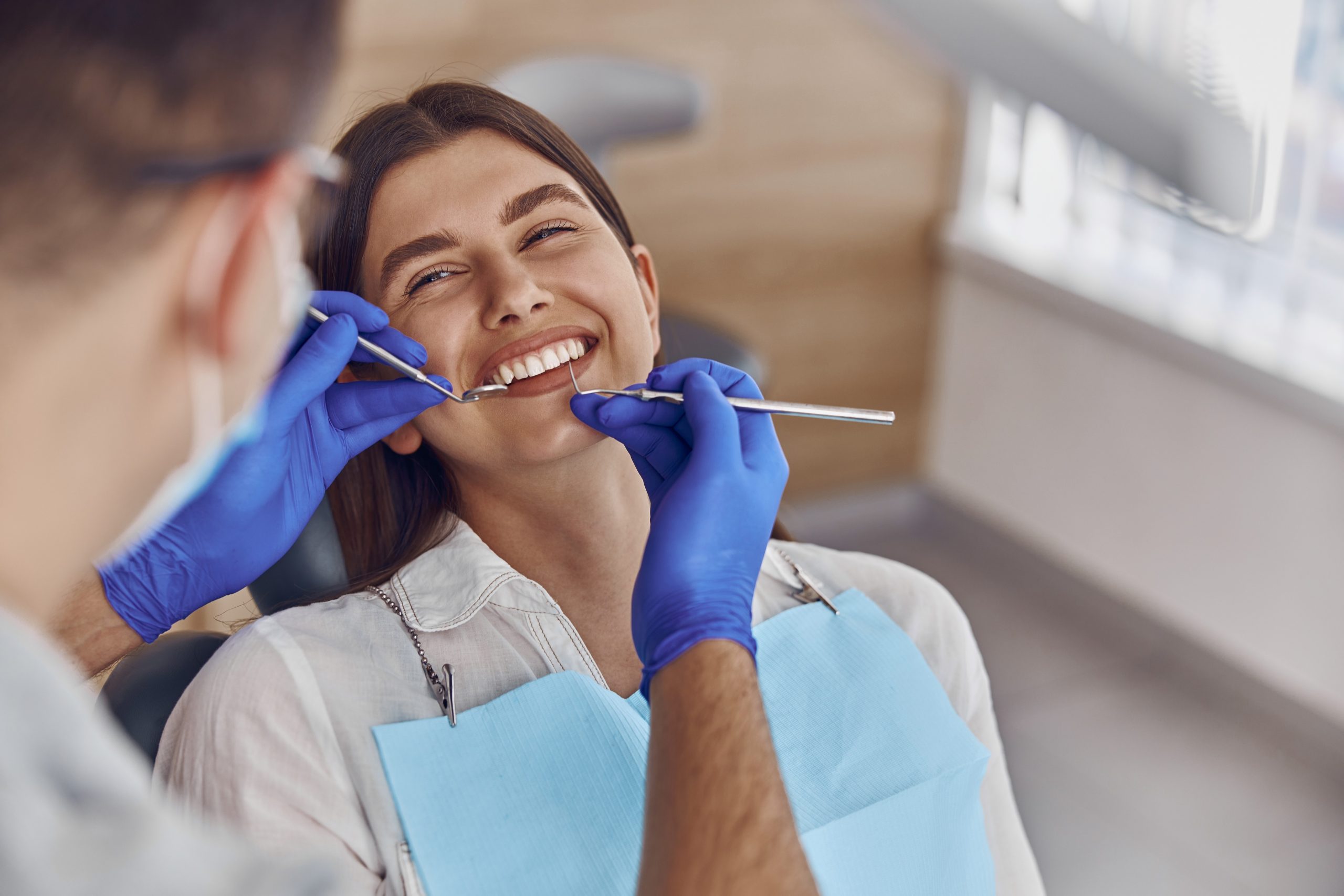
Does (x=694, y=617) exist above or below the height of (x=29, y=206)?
below

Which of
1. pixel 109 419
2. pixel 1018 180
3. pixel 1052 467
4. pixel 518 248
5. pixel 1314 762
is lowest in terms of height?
pixel 1314 762

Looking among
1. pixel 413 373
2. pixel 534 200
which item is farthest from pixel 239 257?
pixel 534 200

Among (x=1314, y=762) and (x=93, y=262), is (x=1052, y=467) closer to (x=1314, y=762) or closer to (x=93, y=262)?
(x=1314, y=762)

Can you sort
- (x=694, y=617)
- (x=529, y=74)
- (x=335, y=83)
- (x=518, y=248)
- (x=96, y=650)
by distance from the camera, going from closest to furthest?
(x=335, y=83), (x=694, y=617), (x=96, y=650), (x=518, y=248), (x=529, y=74)

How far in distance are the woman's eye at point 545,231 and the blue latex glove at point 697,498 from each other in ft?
0.65

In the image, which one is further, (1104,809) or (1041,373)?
(1041,373)

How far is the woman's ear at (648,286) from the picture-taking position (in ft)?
4.74

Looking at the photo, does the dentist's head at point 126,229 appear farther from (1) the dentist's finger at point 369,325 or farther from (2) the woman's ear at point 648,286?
(2) the woman's ear at point 648,286

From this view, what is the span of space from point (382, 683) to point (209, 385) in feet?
1.76

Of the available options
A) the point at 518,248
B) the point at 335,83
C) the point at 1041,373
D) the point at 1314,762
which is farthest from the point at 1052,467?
the point at 335,83

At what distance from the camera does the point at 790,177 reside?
3.32 metres

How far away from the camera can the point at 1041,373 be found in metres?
3.28

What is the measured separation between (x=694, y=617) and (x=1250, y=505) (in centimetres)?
222

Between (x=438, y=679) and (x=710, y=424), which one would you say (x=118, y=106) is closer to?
(x=710, y=424)
